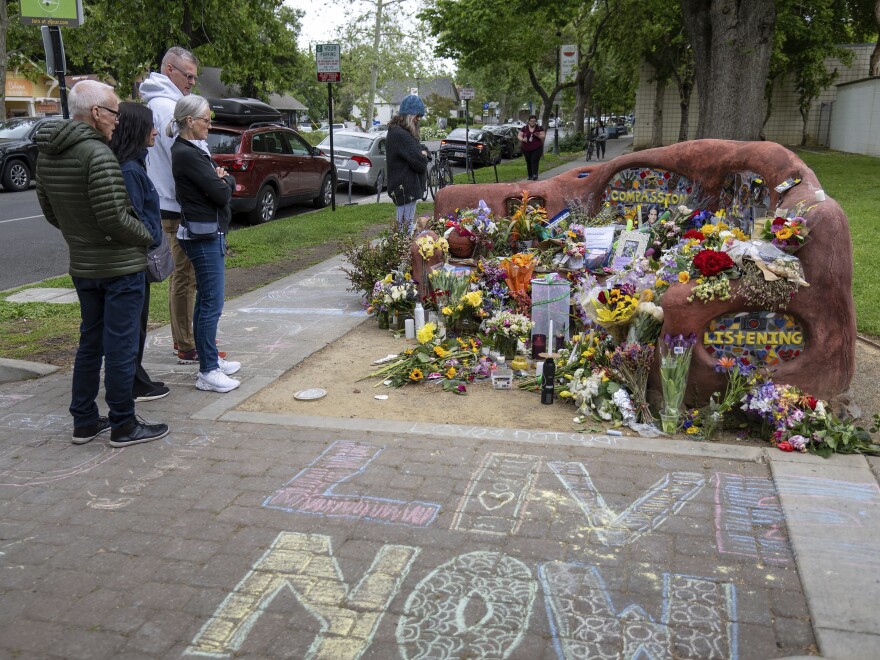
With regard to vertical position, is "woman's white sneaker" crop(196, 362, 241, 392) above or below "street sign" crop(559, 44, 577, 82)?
below

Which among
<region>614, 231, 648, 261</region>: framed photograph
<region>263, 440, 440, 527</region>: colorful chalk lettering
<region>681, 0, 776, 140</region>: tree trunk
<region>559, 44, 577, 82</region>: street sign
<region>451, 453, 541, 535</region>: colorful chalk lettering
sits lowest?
<region>263, 440, 440, 527</region>: colorful chalk lettering

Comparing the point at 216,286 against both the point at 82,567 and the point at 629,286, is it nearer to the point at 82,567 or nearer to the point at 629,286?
the point at 82,567

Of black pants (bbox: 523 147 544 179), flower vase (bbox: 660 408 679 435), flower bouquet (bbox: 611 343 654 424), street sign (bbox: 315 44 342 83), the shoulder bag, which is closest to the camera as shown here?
flower vase (bbox: 660 408 679 435)

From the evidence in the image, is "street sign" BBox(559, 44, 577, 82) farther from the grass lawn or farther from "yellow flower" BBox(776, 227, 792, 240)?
"yellow flower" BBox(776, 227, 792, 240)

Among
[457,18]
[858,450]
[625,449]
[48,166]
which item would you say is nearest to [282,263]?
[48,166]

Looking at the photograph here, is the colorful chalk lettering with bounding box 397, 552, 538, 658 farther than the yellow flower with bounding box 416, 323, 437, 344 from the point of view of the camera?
No

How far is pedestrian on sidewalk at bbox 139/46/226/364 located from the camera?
5.30 metres

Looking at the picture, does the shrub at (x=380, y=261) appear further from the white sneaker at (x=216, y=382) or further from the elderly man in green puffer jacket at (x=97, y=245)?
the elderly man in green puffer jacket at (x=97, y=245)

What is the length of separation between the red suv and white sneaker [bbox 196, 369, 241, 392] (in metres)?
7.88

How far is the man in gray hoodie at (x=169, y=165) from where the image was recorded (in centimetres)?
530

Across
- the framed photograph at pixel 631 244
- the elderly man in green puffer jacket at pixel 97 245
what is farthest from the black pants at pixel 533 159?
the elderly man in green puffer jacket at pixel 97 245

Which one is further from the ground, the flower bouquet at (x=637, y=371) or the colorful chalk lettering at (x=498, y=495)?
the flower bouquet at (x=637, y=371)

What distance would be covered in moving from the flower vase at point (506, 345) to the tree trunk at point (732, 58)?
830cm

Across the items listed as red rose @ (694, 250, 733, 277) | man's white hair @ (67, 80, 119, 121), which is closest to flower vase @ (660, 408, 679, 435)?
red rose @ (694, 250, 733, 277)
